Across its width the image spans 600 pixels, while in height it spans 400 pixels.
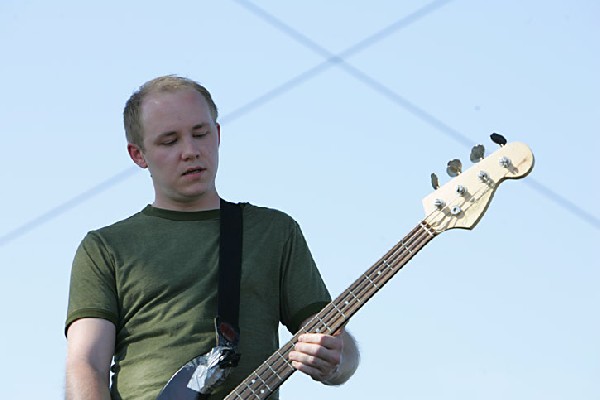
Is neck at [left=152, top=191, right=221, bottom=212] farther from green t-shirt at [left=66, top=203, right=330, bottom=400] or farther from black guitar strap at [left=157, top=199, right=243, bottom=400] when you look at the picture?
black guitar strap at [left=157, top=199, right=243, bottom=400]

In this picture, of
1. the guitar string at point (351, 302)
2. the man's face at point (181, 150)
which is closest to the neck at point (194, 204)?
the man's face at point (181, 150)

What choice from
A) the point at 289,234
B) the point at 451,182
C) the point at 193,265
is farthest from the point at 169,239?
the point at 451,182

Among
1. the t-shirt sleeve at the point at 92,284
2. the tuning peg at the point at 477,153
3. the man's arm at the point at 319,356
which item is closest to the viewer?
the man's arm at the point at 319,356

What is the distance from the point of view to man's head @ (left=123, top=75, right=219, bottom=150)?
13.8ft

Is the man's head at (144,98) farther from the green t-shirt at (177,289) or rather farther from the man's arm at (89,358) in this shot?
the man's arm at (89,358)

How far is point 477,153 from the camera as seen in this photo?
4152mm

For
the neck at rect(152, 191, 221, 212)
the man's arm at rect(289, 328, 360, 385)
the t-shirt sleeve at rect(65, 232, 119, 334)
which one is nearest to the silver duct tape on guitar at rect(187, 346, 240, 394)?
the man's arm at rect(289, 328, 360, 385)

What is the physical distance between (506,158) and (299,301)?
78 centimetres

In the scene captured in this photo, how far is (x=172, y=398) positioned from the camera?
12.4 feet

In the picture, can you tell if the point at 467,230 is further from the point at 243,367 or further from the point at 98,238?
the point at 98,238

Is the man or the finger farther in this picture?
the man

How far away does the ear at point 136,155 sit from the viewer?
421 centimetres

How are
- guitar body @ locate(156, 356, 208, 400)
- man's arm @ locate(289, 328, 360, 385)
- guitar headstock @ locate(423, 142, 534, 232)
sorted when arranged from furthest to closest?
guitar headstock @ locate(423, 142, 534, 232)
guitar body @ locate(156, 356, 208, 400)
man's arm @ locate(289, 328, 360, 385)

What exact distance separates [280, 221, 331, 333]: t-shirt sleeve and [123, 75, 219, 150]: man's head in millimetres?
524
